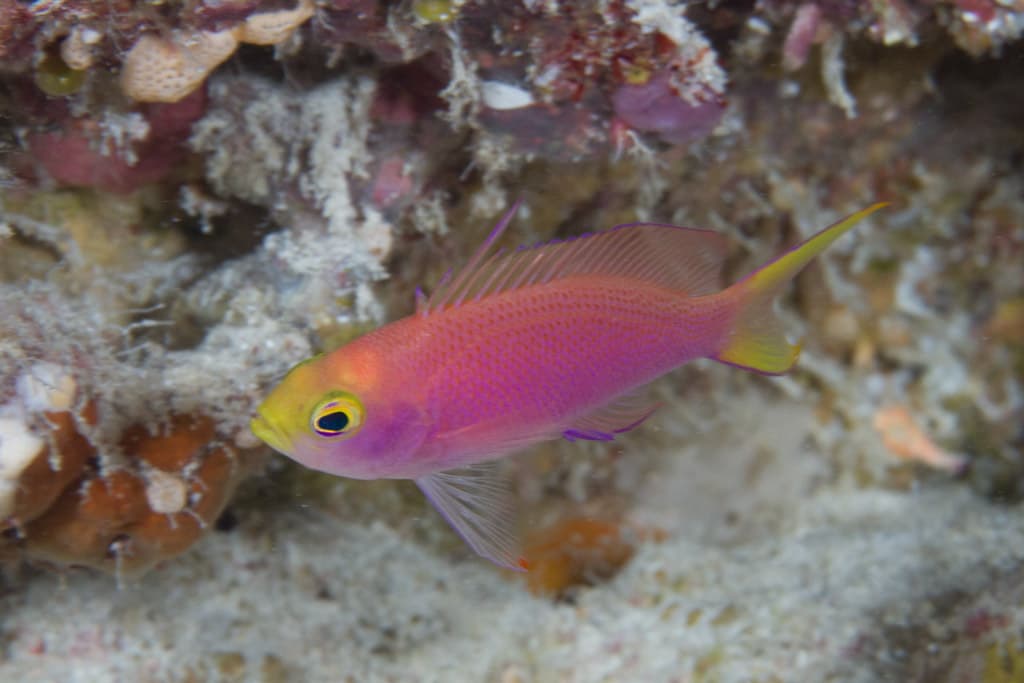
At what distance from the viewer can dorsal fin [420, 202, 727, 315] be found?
220cm

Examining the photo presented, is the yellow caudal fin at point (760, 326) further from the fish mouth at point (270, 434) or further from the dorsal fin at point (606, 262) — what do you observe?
the fish mouth at point (270, 434)

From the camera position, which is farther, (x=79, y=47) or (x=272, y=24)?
(x=272, y=24)

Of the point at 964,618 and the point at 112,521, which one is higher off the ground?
the point at 112,521

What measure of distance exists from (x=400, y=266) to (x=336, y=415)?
4.51 feet

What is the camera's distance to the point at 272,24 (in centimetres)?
246

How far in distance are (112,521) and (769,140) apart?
3624mm

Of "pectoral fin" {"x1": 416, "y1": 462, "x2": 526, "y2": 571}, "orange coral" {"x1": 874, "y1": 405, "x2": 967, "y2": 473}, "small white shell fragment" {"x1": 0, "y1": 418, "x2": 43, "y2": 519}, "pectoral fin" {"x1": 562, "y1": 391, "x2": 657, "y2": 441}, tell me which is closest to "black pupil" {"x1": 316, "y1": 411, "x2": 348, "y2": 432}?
"pectoral fin" {"x1": 416, "y1": 462, "x2": 526, "y2": 571}

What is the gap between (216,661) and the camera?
3.20 metres

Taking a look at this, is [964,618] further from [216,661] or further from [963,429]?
[216,661]

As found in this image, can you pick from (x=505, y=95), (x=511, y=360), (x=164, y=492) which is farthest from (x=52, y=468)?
(x=505, y=95)

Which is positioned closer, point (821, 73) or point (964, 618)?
point (964, 618)

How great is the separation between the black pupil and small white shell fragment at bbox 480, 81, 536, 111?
1.48m

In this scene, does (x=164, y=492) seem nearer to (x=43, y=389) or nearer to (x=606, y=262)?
(x=43, y=389)

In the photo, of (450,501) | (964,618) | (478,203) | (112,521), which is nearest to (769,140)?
(478,203)
